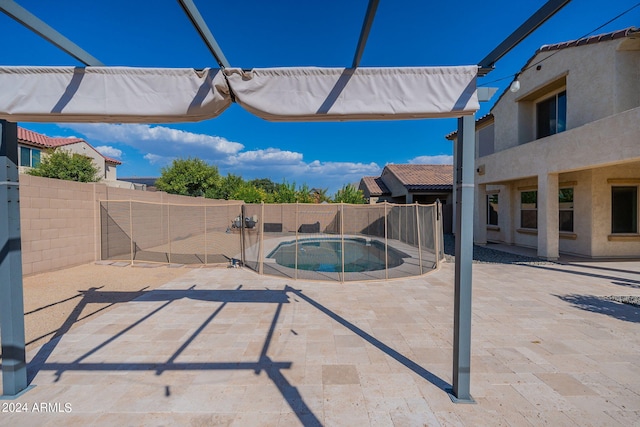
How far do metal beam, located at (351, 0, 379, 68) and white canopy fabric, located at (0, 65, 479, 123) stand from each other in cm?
10

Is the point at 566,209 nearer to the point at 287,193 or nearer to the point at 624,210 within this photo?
the point at 624,210

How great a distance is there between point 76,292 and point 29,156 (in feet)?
63.6

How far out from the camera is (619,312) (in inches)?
184

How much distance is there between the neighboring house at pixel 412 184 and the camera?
18.5 meters

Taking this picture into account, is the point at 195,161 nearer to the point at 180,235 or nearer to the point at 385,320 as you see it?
the point at 180,235

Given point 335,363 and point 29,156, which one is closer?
point 335,363

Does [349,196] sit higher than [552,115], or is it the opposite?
[552,115]

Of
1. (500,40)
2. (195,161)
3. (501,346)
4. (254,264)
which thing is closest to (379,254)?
(254,264)

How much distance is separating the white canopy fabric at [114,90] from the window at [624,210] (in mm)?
12845

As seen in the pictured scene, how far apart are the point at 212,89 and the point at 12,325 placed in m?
2.62

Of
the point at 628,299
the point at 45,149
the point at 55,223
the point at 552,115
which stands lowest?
the point at 628,299

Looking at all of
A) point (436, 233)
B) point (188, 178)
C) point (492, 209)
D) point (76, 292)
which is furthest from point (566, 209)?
point (188, 178)

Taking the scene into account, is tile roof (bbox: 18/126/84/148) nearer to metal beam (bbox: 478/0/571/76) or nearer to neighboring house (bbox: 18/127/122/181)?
neighboring house (bbox: 18/127/122/181)

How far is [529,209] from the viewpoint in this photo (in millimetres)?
11656
